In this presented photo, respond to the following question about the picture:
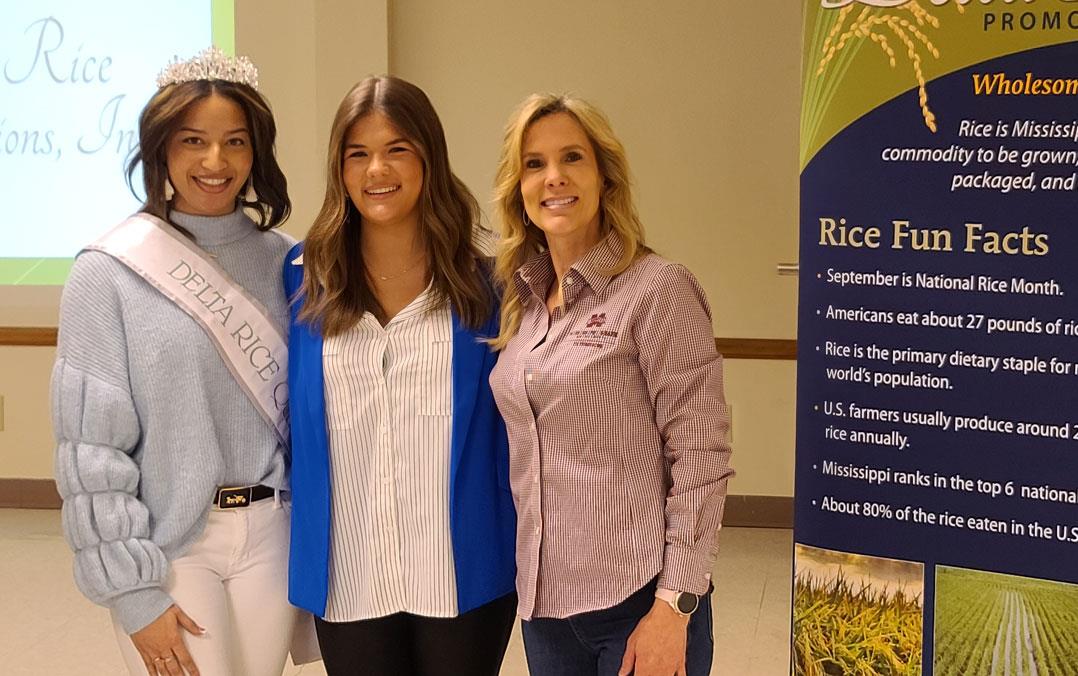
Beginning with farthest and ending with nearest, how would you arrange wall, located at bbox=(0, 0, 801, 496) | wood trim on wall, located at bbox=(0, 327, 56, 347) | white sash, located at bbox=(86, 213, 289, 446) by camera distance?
wood trim on wall, located at bbox=(0, 327, 56, 347)
wall, located at bbox=(0, 0, 801, 496)
white sash, located at bbox=(86, 213, 289, 446)

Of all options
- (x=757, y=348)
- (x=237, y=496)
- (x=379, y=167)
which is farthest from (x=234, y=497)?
(x=757, y=348)

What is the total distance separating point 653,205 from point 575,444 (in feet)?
10.1

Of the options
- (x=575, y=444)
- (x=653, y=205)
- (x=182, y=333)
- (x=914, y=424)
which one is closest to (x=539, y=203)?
(x=575, y=444)

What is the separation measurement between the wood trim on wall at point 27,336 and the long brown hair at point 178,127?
10.6ft

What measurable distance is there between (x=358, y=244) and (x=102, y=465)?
0.58m

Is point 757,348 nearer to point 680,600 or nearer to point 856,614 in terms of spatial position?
point 856,614

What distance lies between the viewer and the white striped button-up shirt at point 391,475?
2047 millimetres

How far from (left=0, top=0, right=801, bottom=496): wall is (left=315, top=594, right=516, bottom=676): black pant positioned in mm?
2911

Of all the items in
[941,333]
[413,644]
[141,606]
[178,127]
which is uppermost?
[178,127]

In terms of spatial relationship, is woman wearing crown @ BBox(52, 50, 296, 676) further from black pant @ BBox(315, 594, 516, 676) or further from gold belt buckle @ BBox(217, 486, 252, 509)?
black pant @ BBox(315, 594, 516, 676)

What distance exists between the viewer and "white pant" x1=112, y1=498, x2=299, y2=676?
2.04m

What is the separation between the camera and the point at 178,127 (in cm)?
210

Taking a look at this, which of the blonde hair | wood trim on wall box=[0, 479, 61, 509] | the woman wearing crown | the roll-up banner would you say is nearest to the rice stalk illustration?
the roll-up banner

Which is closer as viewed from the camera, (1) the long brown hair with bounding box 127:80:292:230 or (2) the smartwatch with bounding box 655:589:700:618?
(2) the smartwatch with bounding box 655:589:700:618
